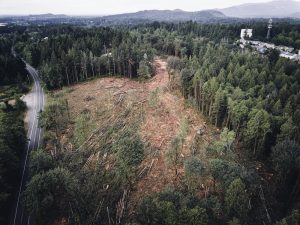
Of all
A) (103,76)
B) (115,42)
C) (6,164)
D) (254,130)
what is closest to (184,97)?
(254,130)

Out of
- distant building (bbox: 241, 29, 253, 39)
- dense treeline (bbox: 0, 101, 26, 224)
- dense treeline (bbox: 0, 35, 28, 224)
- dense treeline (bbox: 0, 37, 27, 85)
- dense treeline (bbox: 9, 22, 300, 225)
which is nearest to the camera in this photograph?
dense treeline (bbox: 9, 22, 300, 225)

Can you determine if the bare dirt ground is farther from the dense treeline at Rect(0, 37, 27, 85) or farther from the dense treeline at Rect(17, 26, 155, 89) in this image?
the dense treeline at Rect(0, 37, 27, 85)

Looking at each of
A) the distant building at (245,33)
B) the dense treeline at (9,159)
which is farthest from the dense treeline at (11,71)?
the distant building at (245,33)

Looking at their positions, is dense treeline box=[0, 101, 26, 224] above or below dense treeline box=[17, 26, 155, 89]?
below

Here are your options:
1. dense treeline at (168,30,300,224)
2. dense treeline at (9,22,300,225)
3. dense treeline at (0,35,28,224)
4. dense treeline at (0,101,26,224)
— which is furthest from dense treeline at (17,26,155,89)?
dense treeline at (0,101,26,224)

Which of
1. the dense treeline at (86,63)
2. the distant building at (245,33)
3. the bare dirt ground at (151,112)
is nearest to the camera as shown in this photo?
the bare dirt ground at (151,112)

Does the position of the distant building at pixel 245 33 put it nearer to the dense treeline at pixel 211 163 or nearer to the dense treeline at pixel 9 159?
the dense treeline at pixel 211 163
